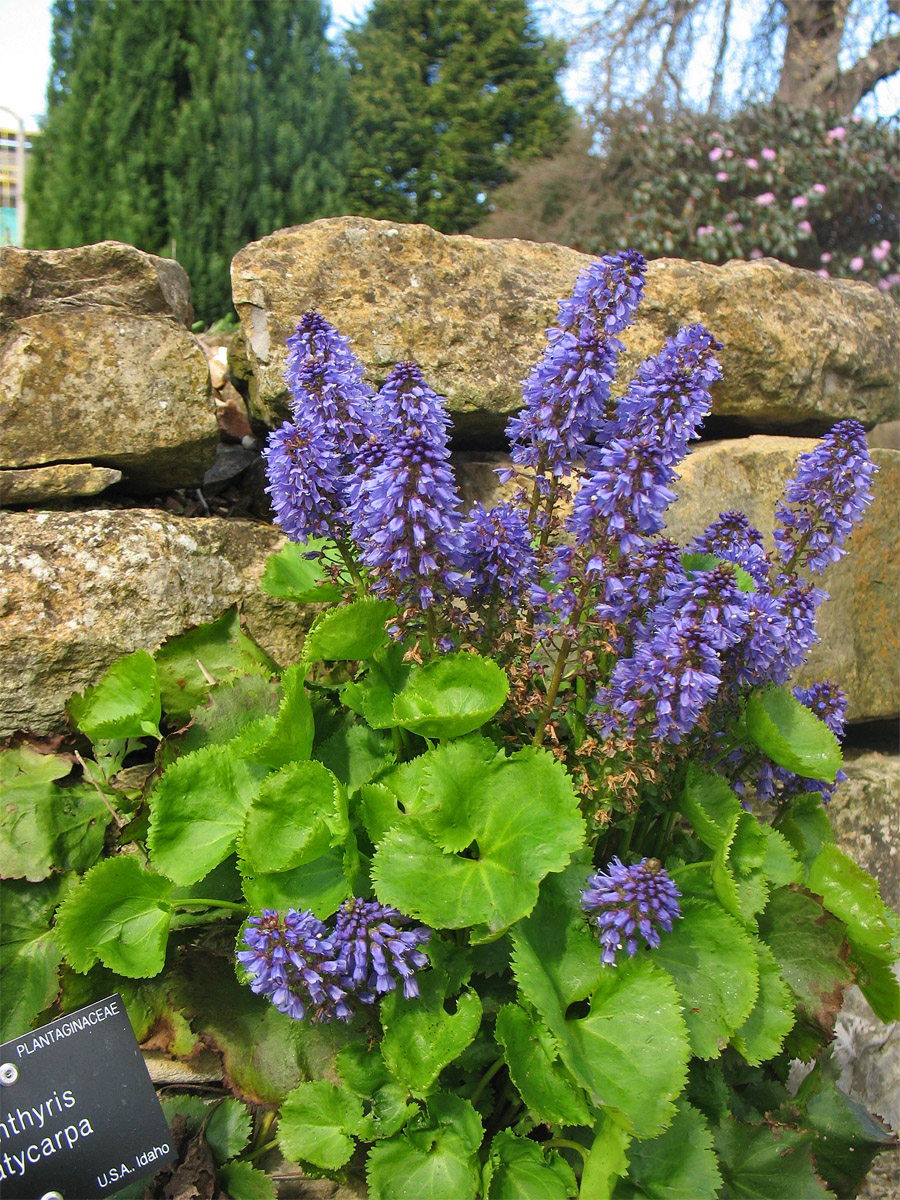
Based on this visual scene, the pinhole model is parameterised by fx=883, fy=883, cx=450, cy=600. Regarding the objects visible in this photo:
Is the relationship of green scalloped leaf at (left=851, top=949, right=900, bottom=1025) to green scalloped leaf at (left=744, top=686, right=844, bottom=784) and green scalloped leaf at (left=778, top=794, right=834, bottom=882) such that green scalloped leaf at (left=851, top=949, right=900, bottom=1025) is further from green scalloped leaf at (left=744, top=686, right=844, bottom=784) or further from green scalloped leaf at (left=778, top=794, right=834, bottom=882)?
green scalloped leaf at (left=744, top=686, right=844, bottom=784)

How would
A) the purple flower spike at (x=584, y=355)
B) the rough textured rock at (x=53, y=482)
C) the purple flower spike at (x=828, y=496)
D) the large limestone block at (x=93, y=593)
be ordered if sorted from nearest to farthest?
1. the purple flower spike at (x=584, y=355)
2. the purple flower spike at (x=828, y=496)
3. the large limestone block at (x=93, y=593)
4. the rough textured rock at (x=53, y=482)

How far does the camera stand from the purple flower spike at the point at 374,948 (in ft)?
5.63

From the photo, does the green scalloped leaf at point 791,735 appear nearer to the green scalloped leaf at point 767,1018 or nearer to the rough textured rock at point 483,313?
the green scalloped leaf at point 767,1018

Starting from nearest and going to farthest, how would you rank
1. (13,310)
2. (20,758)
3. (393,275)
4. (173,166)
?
(20,758), (13,310), (393,275), (173,166)

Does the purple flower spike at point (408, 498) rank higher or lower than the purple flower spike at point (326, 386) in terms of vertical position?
lower

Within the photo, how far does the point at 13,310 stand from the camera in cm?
285

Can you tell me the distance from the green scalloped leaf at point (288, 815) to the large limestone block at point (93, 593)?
75 cm

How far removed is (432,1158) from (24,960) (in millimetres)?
1107

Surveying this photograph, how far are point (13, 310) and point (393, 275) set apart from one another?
49.0 inches

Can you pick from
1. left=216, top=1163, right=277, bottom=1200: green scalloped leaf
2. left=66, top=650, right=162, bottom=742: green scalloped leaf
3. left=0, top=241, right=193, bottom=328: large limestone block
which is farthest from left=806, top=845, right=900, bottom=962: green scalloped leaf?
left=0, top=241, right=193, bottom=328: large limestone block

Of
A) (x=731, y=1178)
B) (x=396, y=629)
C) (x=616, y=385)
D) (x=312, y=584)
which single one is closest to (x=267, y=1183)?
(x=731, y=1178)

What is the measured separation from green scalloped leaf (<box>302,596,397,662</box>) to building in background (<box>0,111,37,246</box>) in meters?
5.74

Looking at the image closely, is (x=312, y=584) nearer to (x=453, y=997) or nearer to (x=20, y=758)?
(x=20, y=758)

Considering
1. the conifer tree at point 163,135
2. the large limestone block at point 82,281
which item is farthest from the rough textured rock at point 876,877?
the conifer tree at point 163,135
